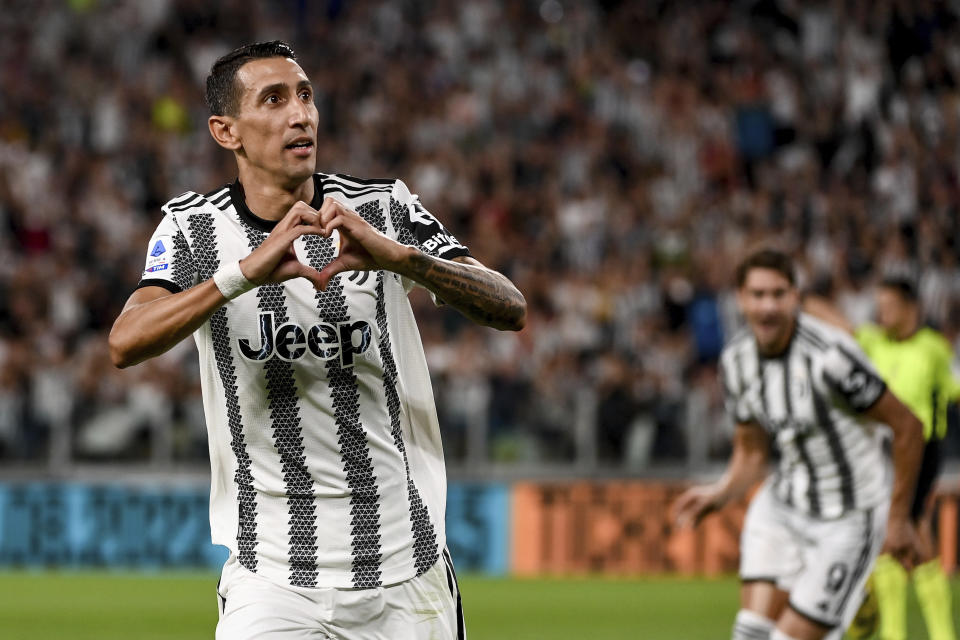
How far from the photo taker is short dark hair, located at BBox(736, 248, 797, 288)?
21.0 feet

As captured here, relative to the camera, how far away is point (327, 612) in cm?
381

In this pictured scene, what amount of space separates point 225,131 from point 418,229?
0.55 metres

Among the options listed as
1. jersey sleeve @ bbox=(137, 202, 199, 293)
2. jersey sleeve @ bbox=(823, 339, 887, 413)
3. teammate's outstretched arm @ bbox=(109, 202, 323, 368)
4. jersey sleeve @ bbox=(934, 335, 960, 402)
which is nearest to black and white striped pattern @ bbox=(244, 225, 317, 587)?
jersey sleeve @ bbox=(137, 202, 199, 293)

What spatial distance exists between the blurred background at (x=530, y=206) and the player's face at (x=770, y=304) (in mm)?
6832

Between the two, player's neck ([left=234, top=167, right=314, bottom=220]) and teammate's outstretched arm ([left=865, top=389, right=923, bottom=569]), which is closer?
player's neck ([left=234, top=167, right=314, bottom=220])

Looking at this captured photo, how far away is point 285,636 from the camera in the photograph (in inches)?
148

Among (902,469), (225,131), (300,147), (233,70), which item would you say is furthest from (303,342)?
(902,469)

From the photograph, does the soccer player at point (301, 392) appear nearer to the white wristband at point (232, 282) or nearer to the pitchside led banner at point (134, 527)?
the white wristband at point (232, 282)

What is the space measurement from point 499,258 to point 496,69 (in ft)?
11.3

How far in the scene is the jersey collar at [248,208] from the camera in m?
3.89

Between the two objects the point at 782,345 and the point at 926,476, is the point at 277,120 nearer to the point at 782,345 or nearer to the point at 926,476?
the point at 782,345

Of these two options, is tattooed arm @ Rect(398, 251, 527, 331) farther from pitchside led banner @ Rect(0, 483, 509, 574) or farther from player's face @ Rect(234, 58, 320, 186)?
pitchside led banner @ Rect(0, 483, 509, 574)

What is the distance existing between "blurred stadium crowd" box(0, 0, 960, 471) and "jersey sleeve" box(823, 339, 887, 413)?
6.92 metres

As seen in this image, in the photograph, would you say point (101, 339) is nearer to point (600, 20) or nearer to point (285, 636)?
point (600, 20)
